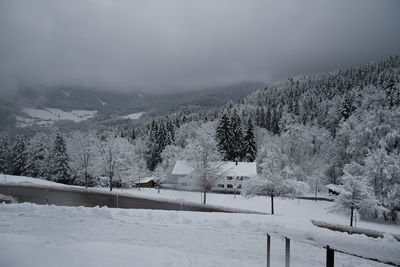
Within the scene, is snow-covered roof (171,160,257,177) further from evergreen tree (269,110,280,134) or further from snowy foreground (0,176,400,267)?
evergreen tree (269,110,280,134)

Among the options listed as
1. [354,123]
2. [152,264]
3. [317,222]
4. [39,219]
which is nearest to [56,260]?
[152,264]

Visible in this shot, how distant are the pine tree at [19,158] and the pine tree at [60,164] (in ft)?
41.6

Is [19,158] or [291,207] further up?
[19,158]

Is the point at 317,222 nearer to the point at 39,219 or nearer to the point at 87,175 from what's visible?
the point at 39,219

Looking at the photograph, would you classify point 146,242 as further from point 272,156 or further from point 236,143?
point 236,143

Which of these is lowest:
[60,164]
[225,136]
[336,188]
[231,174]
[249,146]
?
[231,174]

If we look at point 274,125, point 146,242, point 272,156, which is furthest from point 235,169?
point 274,125

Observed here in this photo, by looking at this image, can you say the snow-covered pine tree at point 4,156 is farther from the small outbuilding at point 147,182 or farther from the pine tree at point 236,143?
the pine tree at point 236,143

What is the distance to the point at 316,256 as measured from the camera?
1027cm

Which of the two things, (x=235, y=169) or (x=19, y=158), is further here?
(x=19, y=158)

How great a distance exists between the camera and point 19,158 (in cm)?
6794

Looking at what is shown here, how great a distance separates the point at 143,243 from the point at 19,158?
235 ft

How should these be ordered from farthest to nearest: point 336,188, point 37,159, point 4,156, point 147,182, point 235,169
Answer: point 4,156 → point 37,159 → point 147,182 → point 235,169 → point 336,188

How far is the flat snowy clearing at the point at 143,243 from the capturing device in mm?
6977
